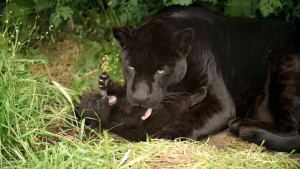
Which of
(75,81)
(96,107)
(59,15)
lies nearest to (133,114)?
(96,107)

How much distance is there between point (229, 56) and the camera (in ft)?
11.6

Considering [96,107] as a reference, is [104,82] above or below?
above

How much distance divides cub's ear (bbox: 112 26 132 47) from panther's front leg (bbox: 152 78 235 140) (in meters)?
0.89

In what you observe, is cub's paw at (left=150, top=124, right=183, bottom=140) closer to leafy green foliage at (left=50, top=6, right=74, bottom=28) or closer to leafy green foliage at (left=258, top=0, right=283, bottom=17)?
leafy green foliage at (left=258, top=0, right=283, bottom=17)

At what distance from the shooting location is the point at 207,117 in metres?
3.14

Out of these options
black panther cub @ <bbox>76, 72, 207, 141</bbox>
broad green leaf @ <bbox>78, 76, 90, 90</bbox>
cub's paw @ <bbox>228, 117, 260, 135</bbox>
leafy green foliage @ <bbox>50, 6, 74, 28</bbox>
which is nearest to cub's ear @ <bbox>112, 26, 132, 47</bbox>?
black panther cub @ <bbox>76, 72, 207, 141</bbox>

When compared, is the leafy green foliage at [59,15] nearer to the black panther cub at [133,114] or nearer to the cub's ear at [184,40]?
the black panther cub at [133,114]

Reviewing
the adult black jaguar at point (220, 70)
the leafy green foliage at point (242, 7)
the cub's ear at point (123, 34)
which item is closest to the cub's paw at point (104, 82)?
the adult black jaguar at point (220, 70)

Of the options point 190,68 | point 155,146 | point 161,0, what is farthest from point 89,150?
point 161,0

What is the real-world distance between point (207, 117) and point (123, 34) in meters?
1.10

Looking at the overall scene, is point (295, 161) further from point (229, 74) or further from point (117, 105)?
point (117, 105)

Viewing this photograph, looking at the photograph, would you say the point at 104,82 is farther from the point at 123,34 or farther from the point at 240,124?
the point at 240,124

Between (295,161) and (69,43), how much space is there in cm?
334

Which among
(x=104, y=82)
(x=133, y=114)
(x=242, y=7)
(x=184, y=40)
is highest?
(x=242, y=7)
